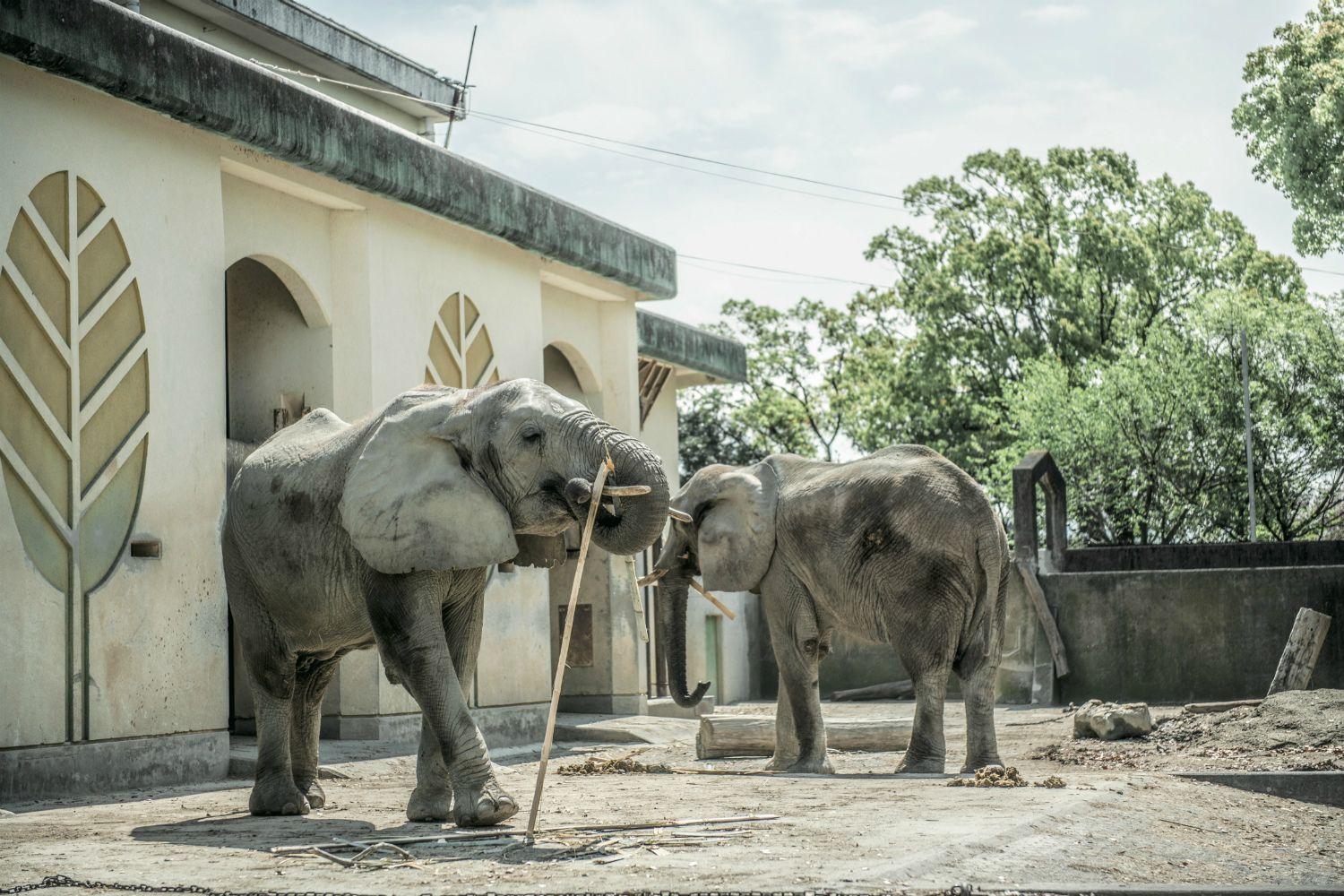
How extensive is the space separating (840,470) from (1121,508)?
24781mm

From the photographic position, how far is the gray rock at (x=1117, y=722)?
15.3 m

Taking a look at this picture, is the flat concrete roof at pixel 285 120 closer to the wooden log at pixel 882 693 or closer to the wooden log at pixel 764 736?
the wooden log at pixel 764 736

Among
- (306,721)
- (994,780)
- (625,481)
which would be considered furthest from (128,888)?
(994,780)

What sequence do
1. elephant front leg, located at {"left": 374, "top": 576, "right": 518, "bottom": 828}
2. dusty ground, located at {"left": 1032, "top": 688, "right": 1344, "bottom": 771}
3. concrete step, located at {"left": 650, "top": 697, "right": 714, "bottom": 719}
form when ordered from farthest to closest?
concrete step, located at {"left": 650, "top": 697, "right": 714, "bottom": 719} < dusty ground, located at {"left": 1032, "top": 688, "right": 1344, "bottom": 771} < elephant front leg, located at {"left": 374, "top": 576, "right": 518, "bottom": 828}

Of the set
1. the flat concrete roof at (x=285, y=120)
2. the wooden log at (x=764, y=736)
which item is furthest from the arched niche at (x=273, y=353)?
the wooden log at (x=764, y=736)

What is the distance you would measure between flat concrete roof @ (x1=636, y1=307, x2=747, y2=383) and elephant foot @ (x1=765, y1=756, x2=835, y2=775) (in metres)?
9.98

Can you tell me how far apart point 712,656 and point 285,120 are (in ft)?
45.8

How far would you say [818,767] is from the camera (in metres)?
12.2

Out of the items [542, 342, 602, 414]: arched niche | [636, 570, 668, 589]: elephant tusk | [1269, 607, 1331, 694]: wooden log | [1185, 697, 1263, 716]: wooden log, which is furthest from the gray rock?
[542, 342, 602, 414]: arched niche

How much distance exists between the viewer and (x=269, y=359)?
14.9m

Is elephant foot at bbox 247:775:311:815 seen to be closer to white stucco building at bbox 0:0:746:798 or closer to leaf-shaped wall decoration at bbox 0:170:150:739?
white stucco building at bbox 0:0:746:798

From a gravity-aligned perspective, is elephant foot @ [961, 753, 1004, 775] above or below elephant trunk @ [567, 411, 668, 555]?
below

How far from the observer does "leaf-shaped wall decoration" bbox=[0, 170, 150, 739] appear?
10781 millimetres

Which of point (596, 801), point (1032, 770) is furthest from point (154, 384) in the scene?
point (1032, 770)
